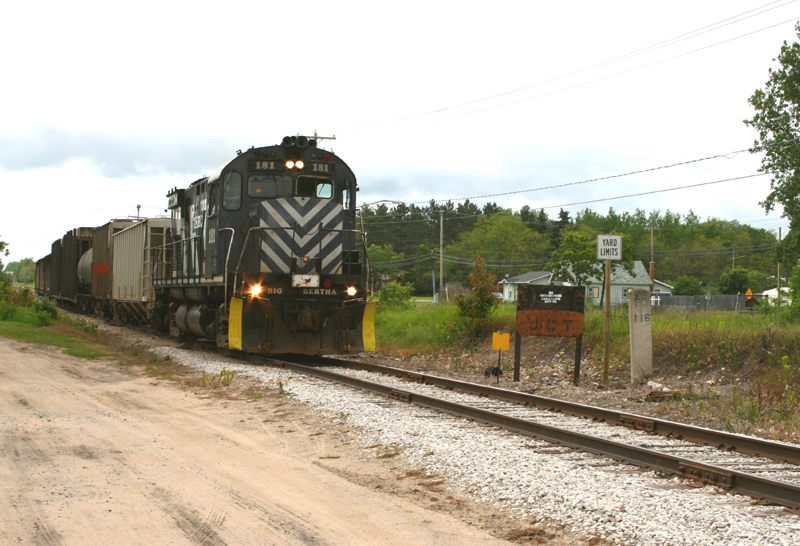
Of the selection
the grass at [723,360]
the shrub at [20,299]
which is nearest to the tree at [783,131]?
the grass at [723,360]

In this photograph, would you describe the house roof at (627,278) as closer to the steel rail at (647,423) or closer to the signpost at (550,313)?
the signpost at (550,313)

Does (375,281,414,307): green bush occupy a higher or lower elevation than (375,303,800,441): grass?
higher

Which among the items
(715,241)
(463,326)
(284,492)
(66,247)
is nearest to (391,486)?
(284,492)

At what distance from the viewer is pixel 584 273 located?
166 ft

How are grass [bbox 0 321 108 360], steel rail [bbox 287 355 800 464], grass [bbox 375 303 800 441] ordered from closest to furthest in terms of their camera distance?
steel rail [bbox 287 355 800 464]
grass [bbox 375 303 800 441]
grass [bbox 0 321 108 360]

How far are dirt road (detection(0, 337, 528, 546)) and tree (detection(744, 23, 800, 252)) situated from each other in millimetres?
25720

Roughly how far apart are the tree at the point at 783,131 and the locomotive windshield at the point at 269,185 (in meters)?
22.7

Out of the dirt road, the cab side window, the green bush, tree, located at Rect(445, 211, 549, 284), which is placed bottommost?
the dirt road

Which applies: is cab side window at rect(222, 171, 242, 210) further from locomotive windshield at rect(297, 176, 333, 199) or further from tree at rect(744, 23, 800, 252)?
tree at rect(744, 23, 800, 252)

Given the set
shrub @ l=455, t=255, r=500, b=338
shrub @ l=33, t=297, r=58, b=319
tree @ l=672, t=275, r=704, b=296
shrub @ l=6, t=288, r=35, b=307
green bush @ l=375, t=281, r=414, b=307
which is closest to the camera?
shrub @ l=455, t=255, r=500, b=338

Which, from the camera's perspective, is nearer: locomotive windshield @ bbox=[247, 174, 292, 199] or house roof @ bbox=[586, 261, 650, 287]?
locomotive windshield @ bbox=[247, 174, 292, 199]

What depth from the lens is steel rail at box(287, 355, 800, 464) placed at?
233 inches

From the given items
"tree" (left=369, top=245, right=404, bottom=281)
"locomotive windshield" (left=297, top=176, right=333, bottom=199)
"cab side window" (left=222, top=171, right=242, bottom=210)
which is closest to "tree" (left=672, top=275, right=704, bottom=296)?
"tree" (left=369, top=245, right=404, bottom=281)

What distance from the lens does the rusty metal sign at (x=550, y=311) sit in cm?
1123
